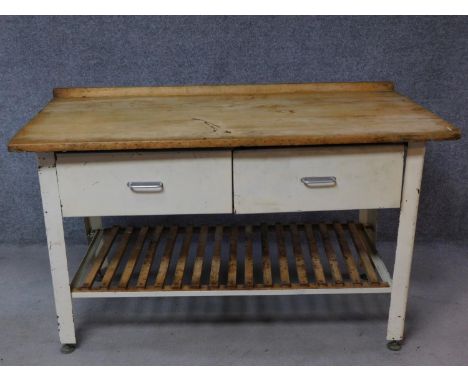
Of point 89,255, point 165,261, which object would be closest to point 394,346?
point 165,261

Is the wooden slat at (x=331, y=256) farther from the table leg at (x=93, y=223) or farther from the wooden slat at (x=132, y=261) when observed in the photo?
the table leg at (x=93, y=223)

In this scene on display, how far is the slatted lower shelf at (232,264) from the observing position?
6.05 ft

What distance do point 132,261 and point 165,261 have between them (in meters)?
0.11

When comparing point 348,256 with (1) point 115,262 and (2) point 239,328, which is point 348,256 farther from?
(1) point 115,262

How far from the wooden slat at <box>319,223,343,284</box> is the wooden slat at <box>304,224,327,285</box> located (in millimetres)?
36

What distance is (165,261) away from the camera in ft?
6.76

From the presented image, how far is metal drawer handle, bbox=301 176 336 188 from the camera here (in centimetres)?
166

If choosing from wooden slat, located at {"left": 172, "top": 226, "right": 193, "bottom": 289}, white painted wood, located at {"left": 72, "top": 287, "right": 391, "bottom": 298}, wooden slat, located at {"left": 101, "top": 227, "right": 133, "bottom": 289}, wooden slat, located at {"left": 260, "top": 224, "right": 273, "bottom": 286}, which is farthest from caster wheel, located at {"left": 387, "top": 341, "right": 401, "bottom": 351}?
wooden slat, located at {"left": 101, "top": 227, "right": 133, "bottom": 289}

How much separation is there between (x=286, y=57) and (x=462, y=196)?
93cm

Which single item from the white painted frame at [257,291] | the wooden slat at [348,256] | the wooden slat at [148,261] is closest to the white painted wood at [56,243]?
the white painted frame at [257,291]

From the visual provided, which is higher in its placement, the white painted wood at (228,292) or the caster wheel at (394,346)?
the white painted wood at (228,292)

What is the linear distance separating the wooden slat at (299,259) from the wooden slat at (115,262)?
1.95 feet

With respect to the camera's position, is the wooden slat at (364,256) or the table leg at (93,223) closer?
the wooden slat at (364,256)

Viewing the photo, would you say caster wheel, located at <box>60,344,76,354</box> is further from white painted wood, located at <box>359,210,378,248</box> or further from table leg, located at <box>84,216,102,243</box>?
white painted wood, located at <box>359,210,378,248</box>
